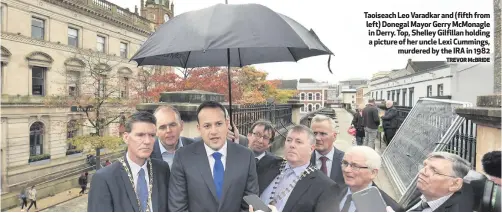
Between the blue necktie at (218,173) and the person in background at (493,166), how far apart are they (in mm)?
2143

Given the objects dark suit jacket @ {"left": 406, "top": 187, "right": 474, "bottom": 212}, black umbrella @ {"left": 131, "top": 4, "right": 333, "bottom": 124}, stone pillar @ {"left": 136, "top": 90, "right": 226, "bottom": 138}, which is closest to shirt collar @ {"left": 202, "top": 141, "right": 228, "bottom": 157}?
black umbrella @ {"left": 131, "top": 4, "right": 333, "bottom": 124}

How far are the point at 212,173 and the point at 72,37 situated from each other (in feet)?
104

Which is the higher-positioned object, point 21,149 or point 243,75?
point 243,75

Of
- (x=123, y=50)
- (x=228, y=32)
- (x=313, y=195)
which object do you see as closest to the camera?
(x=313, y=195)

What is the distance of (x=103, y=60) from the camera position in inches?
1228

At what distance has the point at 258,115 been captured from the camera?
9477mm

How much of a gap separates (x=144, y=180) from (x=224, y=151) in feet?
2.35

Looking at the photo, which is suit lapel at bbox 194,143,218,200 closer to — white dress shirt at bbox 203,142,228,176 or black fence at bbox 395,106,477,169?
white dress shirt at bbox 203,142,228,176

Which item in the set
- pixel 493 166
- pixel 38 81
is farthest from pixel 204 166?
pixel 38 81

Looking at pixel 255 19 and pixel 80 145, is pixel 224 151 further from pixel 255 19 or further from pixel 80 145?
pixel 80 145

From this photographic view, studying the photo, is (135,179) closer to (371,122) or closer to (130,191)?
(130,191)

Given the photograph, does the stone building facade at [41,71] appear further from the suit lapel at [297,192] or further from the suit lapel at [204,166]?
the suit lapel at [297,192]

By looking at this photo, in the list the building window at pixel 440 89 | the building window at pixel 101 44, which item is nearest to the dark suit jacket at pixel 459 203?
the building window at pixel 440 89

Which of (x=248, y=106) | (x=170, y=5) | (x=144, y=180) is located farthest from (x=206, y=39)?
(x=170, y=5)
